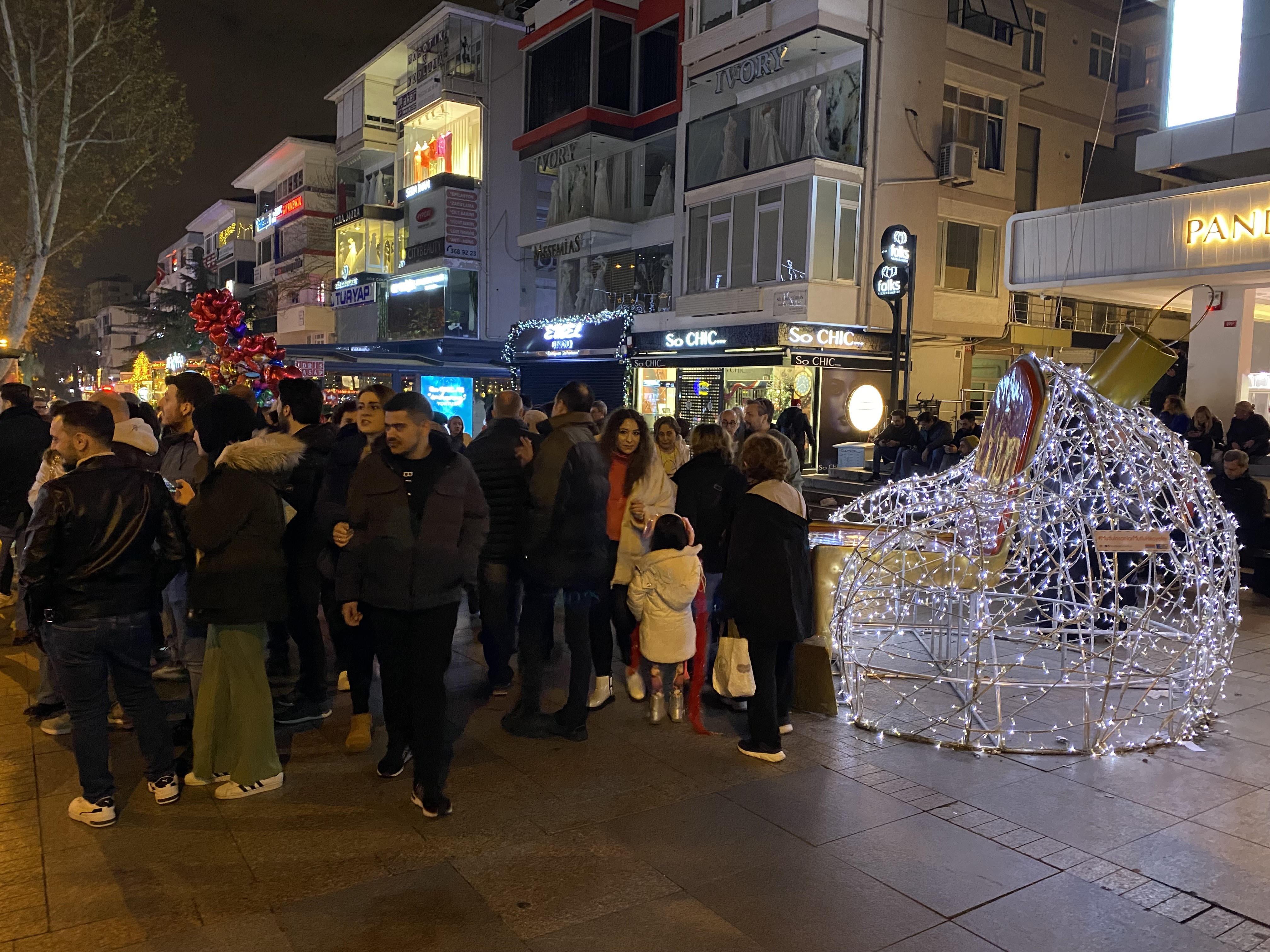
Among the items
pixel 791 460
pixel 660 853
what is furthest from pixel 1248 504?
pixel 660 853

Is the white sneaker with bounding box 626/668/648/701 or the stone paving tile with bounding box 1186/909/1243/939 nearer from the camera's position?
the stone paving tile with bounding box 1186/909/1243/939

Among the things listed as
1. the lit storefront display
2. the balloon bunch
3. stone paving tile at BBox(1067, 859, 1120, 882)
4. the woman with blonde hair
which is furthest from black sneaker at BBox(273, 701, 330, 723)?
the lit storefront display

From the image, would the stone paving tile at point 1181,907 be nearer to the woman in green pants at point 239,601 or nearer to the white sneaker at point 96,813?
the woman in green pants at point 239,601

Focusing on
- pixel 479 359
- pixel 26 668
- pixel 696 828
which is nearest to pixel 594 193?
pixel 479 359

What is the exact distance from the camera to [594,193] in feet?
85.5

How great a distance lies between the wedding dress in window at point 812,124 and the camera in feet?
64.4

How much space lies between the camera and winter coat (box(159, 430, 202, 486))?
18.5ft

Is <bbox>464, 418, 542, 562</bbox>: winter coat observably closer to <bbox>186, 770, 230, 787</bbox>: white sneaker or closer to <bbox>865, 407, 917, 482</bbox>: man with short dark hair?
<bbox>186, 770, 230, 787</bbox>: white sneaker

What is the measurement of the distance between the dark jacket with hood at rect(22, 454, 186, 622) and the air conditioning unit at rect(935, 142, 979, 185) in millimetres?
19297

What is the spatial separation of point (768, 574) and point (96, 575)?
10.6 ft

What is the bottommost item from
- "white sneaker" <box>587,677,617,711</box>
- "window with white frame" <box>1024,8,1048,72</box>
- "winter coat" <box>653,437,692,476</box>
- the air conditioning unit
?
"white sneaker" <box>587,677,617,711</box>

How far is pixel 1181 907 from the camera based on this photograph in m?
3.57

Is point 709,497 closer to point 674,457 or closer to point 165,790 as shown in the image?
point 674,457

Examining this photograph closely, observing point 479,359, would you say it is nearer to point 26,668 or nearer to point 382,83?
point 382,83
